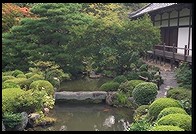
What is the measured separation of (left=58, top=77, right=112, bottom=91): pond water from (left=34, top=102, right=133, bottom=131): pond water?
2.36 metres

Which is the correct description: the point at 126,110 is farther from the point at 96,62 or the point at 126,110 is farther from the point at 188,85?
the point at 96,62

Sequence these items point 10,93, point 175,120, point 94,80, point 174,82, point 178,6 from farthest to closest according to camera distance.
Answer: point 94,80, point 178,6, point 174,82, point 10,93, point 175,120

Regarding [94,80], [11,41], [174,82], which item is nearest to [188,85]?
[174,82]

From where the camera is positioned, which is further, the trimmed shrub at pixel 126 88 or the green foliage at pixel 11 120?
the trimmed shrub at pixel 126 88

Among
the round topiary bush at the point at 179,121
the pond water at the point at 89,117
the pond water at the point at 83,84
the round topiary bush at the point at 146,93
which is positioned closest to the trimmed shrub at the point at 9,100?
the pond water at the point at 89,117

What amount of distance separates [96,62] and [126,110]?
17.6 ft

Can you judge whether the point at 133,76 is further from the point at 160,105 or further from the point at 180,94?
the point at 160,105

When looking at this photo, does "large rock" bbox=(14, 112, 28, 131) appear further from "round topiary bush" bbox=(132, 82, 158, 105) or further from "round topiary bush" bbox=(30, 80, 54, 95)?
"round topiary bush" bbox=(132, 82, 158, 105)

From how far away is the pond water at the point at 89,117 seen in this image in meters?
10.2

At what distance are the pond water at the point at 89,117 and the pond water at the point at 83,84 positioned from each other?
2361mm

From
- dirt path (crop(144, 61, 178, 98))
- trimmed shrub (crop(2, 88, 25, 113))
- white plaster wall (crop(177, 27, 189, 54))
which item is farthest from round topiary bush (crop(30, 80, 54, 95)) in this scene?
white plaster wall (crop(177, 27, 189, 54))

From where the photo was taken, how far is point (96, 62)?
16797 mm

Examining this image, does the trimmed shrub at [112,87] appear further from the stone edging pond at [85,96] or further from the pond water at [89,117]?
the pond water at [89,117]

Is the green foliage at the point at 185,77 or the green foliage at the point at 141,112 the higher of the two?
the green foliage at the point at 185,77
